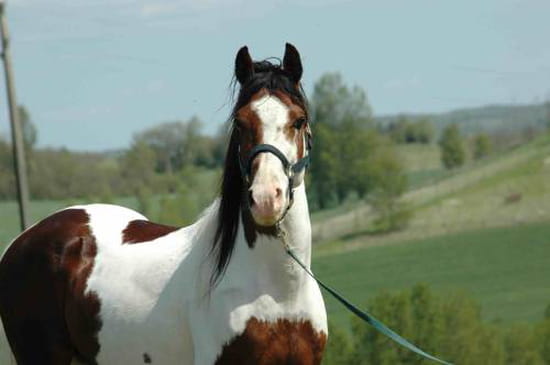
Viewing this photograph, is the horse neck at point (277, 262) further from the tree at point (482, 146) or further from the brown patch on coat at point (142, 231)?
the tree at point (482, 146)

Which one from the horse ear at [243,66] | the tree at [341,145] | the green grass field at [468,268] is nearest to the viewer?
the horse ear at [243,66]

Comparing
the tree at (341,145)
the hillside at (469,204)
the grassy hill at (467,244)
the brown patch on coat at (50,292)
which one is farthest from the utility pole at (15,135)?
the tree at (341,145)

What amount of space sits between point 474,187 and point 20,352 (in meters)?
62.1

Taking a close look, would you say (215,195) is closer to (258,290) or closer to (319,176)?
(258,290)

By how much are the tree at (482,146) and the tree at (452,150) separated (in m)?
2.87

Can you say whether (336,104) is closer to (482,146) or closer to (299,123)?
(482,146)

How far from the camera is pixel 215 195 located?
16.4 feet

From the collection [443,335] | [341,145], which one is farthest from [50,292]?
[341,145]

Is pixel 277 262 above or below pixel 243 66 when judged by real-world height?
below

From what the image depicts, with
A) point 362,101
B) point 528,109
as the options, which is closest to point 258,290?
point 362,101

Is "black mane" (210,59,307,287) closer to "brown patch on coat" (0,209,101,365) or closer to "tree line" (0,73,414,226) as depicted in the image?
"brown patch on coat" (0,209,101,365)

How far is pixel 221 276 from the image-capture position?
4.66 metres

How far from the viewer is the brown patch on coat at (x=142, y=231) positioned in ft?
17.9

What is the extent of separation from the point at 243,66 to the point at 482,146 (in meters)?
90.8
